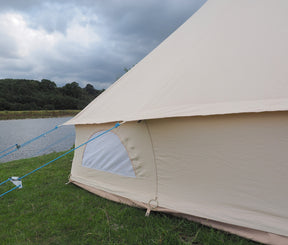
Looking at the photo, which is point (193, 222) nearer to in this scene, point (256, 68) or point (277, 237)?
point (277, 237)

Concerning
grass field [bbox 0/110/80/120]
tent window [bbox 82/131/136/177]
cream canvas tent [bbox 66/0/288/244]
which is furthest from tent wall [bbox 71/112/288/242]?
grass field [bbox 0/110/80/120]

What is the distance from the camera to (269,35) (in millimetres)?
2293

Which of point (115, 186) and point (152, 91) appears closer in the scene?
point (152, 91)

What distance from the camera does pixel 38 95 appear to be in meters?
36.0

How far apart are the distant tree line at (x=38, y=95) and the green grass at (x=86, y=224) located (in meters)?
32.6

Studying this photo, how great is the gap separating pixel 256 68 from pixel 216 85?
43 cm

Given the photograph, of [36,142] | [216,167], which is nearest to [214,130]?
[216,167]

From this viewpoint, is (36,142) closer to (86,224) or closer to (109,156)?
(109,156)

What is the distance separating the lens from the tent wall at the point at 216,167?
1.82m

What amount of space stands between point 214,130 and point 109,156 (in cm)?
154

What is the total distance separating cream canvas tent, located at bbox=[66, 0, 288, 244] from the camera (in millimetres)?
1839

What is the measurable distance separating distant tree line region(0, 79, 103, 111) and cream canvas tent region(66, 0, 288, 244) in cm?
3291

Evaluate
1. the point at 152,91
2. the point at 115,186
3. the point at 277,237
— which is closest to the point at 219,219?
the point at 277,237

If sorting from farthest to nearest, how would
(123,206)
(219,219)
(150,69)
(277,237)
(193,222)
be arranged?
(150,69), (123,206), (193,222), (219,219), (277,237)
